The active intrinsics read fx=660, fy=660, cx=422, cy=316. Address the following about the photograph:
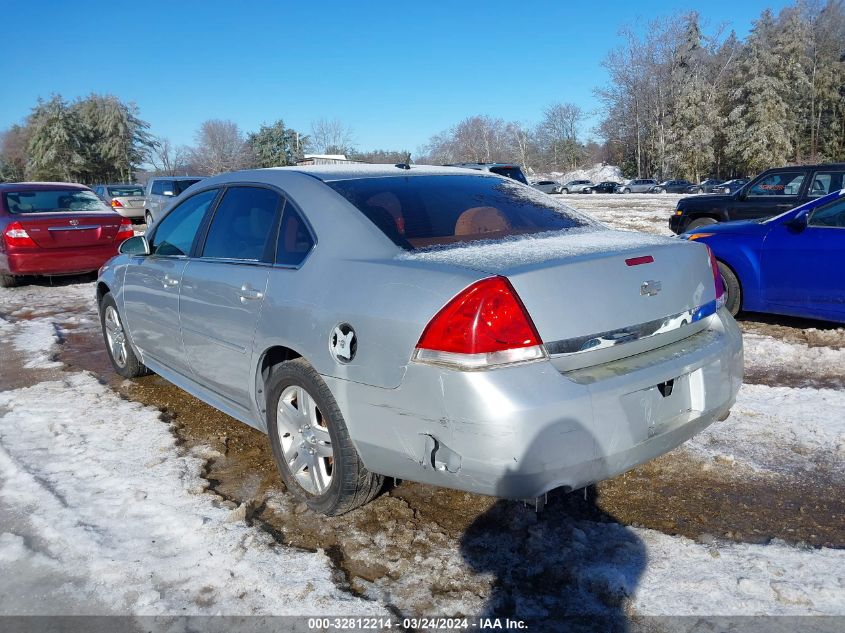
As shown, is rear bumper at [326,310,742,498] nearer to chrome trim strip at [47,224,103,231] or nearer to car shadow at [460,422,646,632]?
car shadow at [460,422,646,632]

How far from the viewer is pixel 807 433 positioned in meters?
3.77

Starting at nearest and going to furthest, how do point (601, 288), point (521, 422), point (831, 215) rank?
point (521, 422), point (601, 288), point (831, 215)

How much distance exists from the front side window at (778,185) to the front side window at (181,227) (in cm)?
932

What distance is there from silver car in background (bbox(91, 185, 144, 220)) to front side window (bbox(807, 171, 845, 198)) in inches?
712

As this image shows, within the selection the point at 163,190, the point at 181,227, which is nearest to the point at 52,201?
the point at 181,227

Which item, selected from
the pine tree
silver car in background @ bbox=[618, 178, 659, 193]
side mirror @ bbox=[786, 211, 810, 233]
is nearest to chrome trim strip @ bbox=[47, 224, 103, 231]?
side mirror @ bbox=[786, 211, 810, 233]

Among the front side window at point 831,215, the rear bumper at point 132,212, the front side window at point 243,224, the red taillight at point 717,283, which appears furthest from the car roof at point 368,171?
the rear bumper at point 132,212

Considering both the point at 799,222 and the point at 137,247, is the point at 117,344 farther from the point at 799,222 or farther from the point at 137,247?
the point at 799,222

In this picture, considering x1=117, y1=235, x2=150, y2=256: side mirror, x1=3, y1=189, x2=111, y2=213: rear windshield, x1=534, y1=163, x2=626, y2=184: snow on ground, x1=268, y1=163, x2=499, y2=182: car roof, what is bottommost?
x1=117, y1=235, x2=150, y2=256: side mirror

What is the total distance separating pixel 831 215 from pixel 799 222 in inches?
9.7

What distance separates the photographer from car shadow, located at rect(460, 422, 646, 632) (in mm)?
2293

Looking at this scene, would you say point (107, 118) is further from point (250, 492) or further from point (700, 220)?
point (250, 492)

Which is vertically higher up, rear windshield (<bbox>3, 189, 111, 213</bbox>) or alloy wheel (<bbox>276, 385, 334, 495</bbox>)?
rear windshield (<bbox>3, 189, 111, 213</bbox>)

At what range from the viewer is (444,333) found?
236 centimetres
